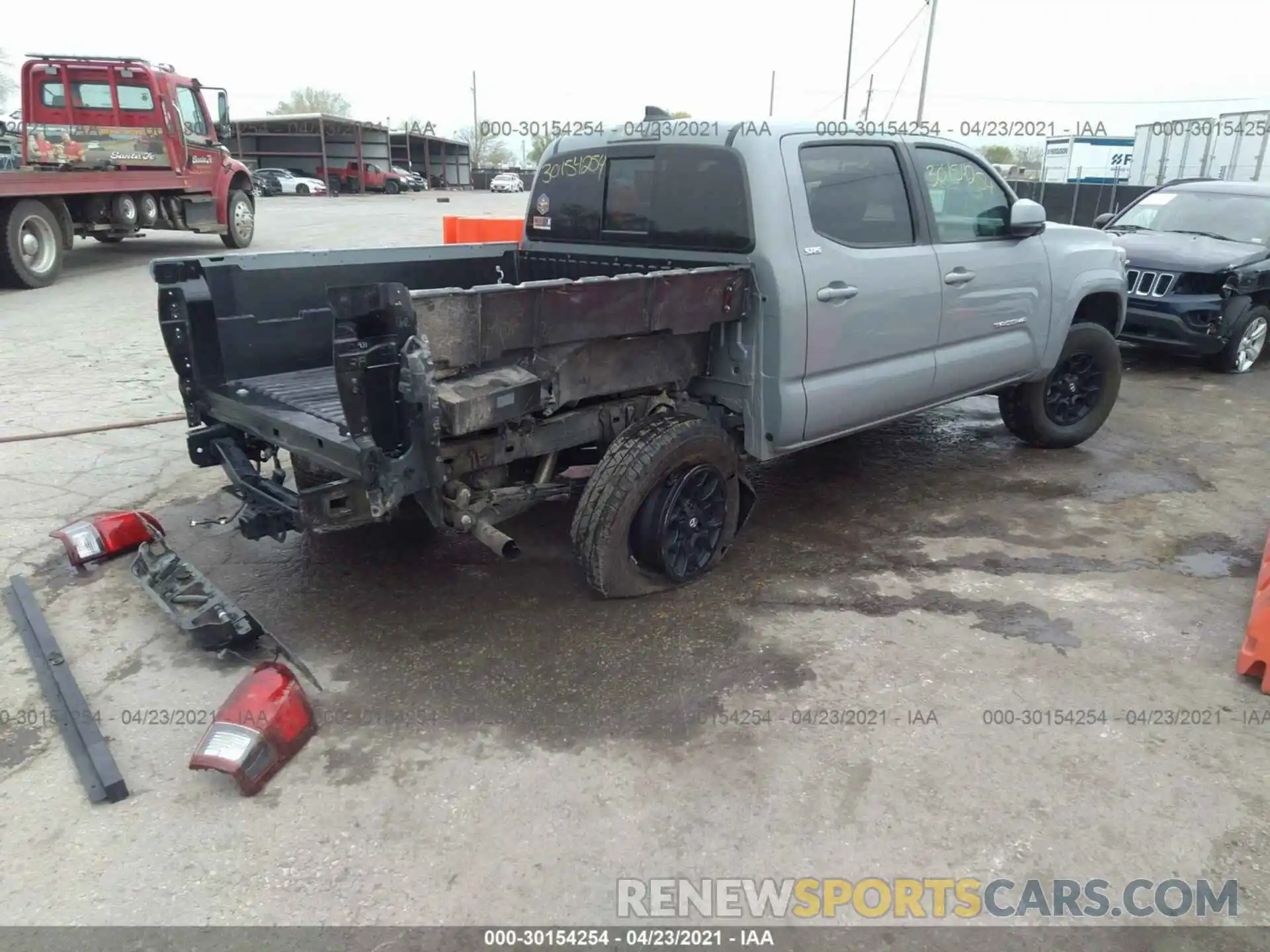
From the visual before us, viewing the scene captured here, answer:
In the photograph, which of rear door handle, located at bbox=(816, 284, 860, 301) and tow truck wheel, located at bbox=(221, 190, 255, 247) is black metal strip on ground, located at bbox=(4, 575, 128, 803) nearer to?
rear door handle, located at bbox=(816, 284, 860, 301)

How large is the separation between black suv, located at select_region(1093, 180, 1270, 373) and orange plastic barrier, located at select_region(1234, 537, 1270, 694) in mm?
5788

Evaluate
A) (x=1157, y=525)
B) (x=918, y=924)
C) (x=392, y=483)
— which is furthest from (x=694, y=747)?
(x=1157, y=525)

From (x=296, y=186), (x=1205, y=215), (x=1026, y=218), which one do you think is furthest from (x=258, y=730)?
(x=296, y=186)

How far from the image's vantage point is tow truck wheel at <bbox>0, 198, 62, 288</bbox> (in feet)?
36.4

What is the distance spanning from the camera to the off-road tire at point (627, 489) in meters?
3.59

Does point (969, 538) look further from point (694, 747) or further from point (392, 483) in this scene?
point (392, 483)

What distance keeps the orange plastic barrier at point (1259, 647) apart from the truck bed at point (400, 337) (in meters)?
2.37

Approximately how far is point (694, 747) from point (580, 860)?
0.62m

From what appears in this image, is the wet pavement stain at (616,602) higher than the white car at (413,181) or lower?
lower

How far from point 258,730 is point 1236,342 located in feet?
30.5

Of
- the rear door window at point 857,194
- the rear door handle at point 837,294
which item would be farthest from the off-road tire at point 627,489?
the rear door window at point 857,194

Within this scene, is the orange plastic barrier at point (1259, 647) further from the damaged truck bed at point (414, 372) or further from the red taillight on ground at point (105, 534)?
the red taillight on ground at point (105, 534)

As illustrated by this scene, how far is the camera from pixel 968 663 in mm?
3457

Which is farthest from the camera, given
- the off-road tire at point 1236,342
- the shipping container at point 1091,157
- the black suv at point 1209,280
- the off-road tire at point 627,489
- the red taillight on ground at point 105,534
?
the shipping container at point 1091,157
